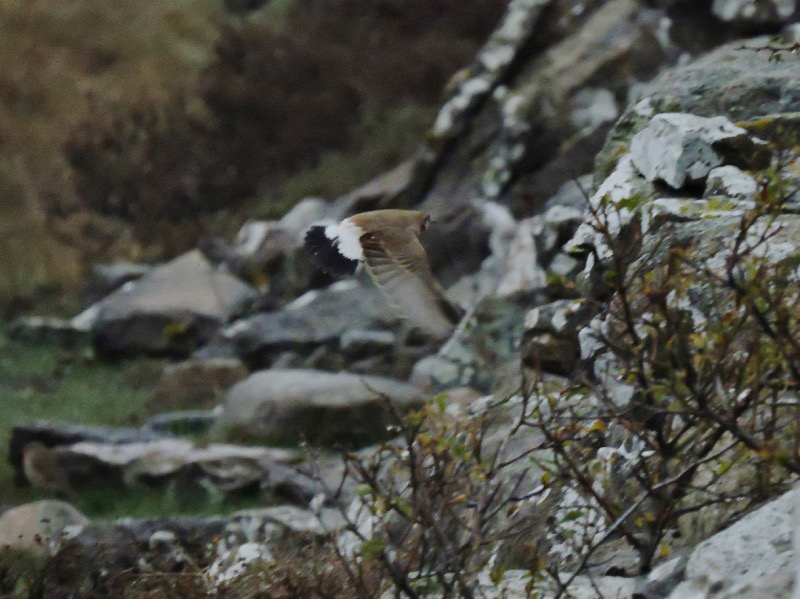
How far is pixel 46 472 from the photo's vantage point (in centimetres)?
888

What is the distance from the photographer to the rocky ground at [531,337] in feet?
11.1

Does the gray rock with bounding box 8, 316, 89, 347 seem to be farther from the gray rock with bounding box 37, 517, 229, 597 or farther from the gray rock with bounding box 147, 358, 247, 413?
the gray rock with bounding box 37, 517, 229, 597

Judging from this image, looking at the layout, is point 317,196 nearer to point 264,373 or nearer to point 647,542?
point 264,373

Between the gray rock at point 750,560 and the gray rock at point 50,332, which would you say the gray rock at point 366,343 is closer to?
the gray rock at point 50,332

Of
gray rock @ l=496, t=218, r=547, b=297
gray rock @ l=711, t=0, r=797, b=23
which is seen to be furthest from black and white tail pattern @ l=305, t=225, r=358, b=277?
gray rock @ l=711, t=0, r=797, b=23

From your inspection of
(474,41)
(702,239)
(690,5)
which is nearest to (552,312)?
(702,239)

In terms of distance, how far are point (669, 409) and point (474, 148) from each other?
942cm

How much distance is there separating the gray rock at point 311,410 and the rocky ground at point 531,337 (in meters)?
0.02

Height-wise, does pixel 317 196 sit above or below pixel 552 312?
above

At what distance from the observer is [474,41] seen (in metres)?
17.1

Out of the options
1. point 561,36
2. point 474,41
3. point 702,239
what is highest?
point 474,41

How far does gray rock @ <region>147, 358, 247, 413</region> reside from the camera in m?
10.7

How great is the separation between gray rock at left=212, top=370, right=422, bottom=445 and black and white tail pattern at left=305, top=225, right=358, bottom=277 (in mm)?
2924

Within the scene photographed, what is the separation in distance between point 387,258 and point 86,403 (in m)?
5.85
